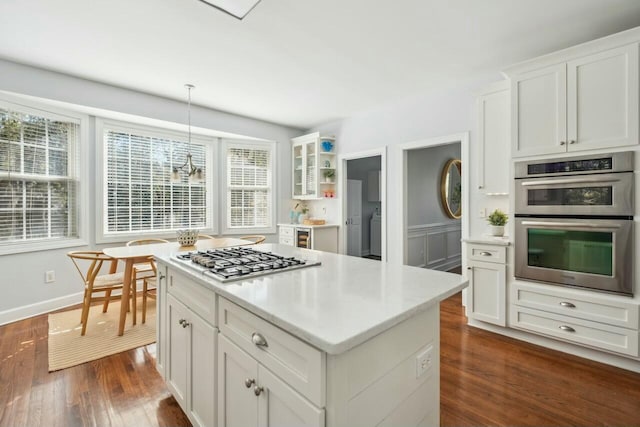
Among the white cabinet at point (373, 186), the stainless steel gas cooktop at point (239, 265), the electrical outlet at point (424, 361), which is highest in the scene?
the white cabinet at point (373, 186)

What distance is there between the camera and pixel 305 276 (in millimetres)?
1431

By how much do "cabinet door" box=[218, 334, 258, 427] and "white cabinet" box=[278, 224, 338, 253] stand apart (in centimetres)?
336

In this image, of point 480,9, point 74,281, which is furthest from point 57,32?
point 480,9

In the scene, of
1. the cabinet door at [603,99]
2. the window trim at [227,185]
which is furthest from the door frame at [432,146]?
the window trim at [227,185]

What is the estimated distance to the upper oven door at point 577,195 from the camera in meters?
2.16

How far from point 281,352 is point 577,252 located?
2594 mm

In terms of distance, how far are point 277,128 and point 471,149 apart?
3231 millimetres

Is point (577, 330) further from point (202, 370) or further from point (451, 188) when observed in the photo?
point (451, 188)

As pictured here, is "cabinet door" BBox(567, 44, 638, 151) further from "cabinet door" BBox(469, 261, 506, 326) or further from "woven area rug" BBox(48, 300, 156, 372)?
"woven area rug" BBox(48, 300, 156, 372)

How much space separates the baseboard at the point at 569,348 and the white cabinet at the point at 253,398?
Answer: 261 cm

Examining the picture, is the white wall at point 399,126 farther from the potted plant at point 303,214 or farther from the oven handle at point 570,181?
the potted plant at point 303,214

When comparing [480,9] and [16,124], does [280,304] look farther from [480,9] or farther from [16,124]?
[16,124]

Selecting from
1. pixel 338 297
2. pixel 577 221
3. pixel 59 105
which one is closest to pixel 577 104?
pixel 577 221

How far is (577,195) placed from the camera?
7.72 feet
